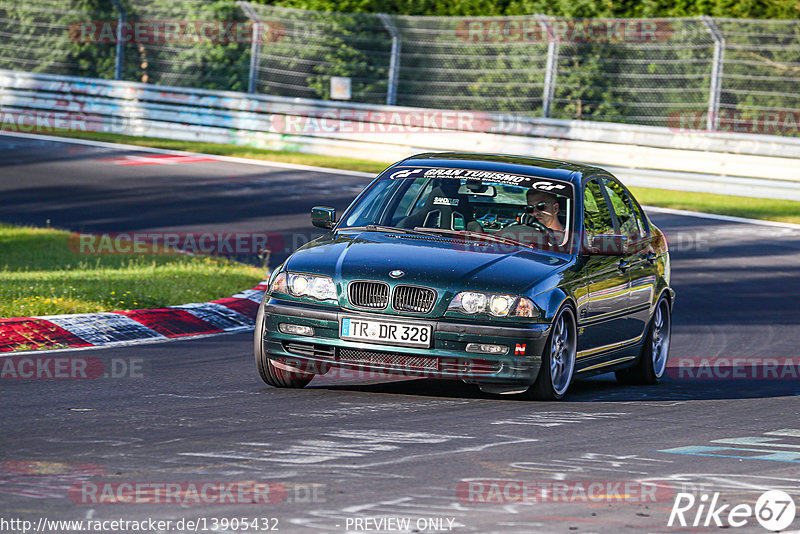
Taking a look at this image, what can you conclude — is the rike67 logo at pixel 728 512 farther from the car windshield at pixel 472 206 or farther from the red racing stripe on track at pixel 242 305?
the red racing stripe on track at pixel 242 305

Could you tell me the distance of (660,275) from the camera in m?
10.3

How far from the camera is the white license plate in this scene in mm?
7949

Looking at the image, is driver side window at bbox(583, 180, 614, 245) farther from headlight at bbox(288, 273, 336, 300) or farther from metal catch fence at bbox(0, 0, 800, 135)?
metal catch fence at bbox(0, 0, 800, 135)

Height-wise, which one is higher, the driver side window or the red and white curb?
the driver side window

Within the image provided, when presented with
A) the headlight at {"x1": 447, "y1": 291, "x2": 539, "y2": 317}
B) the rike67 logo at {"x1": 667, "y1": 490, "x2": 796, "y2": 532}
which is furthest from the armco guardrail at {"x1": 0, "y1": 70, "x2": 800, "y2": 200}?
the rike67 logo at {"x1": 667, "y1": 490, "x2": 796, "y2": 532}

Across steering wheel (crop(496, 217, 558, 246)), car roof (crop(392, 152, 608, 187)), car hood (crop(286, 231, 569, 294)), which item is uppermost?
car roof (crop(392, 152, 608, 187))

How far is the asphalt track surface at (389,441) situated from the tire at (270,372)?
0.08 m

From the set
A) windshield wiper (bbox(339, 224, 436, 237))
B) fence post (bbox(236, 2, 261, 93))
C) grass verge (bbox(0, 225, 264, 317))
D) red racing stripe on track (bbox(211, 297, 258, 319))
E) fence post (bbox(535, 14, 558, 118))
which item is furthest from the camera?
fence post (bbox(236, 2, 261, 93))

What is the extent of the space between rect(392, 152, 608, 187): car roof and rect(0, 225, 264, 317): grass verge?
10.4 feet

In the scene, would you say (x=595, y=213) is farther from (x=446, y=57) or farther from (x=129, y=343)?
(x=446, y=57)

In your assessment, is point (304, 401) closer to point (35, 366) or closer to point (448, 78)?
point (35, 366)

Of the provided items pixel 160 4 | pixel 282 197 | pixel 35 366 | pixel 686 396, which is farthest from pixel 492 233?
pixel 160 4

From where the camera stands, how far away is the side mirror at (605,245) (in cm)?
900

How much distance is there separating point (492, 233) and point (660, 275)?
194 centimetres
